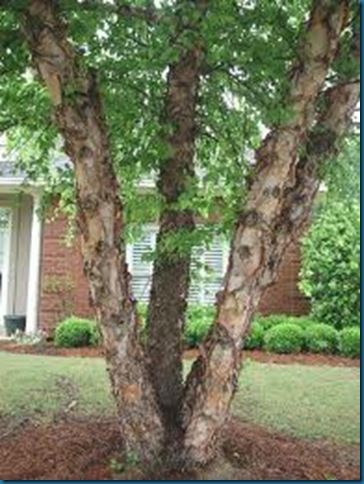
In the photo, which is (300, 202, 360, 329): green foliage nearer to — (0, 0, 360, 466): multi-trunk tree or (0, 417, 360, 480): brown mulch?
(0, 417, 360, 480): brown mulch

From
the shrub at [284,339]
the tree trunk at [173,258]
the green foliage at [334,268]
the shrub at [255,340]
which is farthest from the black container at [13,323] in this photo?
the tree trunk at [173,258]

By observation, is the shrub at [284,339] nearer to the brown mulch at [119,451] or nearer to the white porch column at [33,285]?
the white porch column at [33,285]

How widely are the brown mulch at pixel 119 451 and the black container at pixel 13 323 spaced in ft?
27.4

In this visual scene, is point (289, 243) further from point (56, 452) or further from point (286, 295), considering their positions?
point (286, 295)

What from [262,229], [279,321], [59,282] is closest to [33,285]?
[59,282]

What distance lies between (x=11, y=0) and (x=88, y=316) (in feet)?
34.8

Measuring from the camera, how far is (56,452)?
5.57 meters

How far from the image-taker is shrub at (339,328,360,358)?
1198 centimetres

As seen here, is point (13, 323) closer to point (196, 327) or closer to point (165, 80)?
point (196, 327)

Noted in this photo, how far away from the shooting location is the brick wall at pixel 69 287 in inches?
566

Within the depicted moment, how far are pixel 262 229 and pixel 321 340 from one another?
798cm

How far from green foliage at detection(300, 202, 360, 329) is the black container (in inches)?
223

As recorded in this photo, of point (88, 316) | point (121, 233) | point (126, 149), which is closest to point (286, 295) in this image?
point (88, 316)

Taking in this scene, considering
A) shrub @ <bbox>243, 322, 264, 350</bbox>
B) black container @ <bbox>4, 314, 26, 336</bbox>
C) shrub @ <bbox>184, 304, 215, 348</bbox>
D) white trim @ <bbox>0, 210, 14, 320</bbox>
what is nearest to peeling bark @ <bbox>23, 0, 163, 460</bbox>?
shrub @ <bbox>184, 304, 215, 348</bbox>
